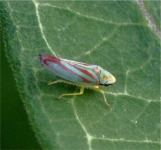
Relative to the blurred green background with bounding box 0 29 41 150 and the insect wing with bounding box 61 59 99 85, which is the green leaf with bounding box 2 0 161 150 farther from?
the blurred green background with bounding box 0 29 41 150

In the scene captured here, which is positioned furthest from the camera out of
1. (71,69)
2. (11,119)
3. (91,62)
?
(11,119)

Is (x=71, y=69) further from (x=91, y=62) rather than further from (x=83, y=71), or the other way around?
(x=91, y=62)

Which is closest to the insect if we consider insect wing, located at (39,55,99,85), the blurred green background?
insect wing, located at (39,55,99,85)

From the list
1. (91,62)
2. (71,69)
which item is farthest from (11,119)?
(91,62)

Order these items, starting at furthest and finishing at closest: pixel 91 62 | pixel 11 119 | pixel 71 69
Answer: pixel 11 119 → pixel 91 62 → pixel 71 69

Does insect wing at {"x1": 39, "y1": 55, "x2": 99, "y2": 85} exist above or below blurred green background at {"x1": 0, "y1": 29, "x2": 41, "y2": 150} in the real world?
above

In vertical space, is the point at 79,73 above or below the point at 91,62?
below

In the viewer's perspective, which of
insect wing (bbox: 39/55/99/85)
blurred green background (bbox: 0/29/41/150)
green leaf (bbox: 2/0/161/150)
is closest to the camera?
green leaf (bbox: 2/0/161/150)
